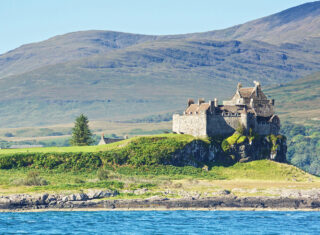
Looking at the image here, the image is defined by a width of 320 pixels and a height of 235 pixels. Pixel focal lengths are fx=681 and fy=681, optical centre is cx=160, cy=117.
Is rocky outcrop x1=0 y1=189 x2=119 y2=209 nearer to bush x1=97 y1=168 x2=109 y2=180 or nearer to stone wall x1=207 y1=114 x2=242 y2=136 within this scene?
bush x1=97 y1=168 x2=109 y2=180

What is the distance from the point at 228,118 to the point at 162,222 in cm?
3458

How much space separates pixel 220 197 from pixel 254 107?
95.1 ft

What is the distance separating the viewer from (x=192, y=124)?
114375mm

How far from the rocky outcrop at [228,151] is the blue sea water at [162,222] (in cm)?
1864

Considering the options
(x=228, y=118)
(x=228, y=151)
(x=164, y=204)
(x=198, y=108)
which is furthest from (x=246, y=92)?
(x=164, y=204)

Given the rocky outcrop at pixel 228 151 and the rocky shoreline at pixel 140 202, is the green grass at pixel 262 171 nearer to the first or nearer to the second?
the rocky outcrop at pixel 228 151

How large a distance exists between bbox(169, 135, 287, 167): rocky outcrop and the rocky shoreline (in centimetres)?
1500

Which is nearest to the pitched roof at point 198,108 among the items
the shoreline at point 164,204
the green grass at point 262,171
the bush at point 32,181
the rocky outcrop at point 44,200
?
the green grass at point 262,171

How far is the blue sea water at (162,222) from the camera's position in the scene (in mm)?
77375

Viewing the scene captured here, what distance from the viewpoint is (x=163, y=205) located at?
306 feet

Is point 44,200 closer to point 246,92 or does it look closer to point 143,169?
point 143,169

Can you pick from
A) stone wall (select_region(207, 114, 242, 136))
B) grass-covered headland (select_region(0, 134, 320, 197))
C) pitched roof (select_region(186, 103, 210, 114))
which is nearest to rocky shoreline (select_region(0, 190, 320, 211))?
grass-covered headland (select_region(0, 134, 320, 197))

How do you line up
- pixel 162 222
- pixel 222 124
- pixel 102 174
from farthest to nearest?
pixel 222 124 → pixel 102 174 → pixel 162 222

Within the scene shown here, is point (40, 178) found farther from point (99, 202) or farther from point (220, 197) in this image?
point (220, 197)
